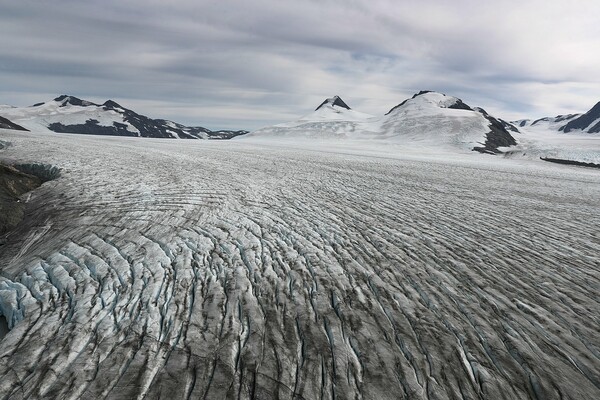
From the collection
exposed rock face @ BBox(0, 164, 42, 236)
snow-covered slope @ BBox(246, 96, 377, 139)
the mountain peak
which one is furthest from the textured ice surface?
the mountain peak

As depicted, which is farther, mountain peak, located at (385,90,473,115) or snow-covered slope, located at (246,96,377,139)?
mountain peak, located at (385,90,473,115)

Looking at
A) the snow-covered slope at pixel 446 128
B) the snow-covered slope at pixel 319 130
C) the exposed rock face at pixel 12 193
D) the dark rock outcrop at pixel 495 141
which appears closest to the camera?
the exposed rock face at pixel 12 193

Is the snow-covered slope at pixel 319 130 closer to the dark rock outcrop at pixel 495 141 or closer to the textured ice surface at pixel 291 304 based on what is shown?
the dark rock outcrop at pixel 495 141

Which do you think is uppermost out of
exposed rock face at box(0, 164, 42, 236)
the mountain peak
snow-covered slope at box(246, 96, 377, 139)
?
the mountain peak

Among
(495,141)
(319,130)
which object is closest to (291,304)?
(495,141)

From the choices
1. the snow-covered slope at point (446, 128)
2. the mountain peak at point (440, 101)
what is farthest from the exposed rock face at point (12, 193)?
the mountain peak at point (440, 101)

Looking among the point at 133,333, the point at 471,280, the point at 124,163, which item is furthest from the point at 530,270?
the point at 124,163

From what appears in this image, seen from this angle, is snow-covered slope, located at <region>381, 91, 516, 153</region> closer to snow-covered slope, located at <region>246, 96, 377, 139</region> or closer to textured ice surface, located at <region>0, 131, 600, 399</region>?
snow-covered slope, located at <region>246, 96, 377, 139</region>
